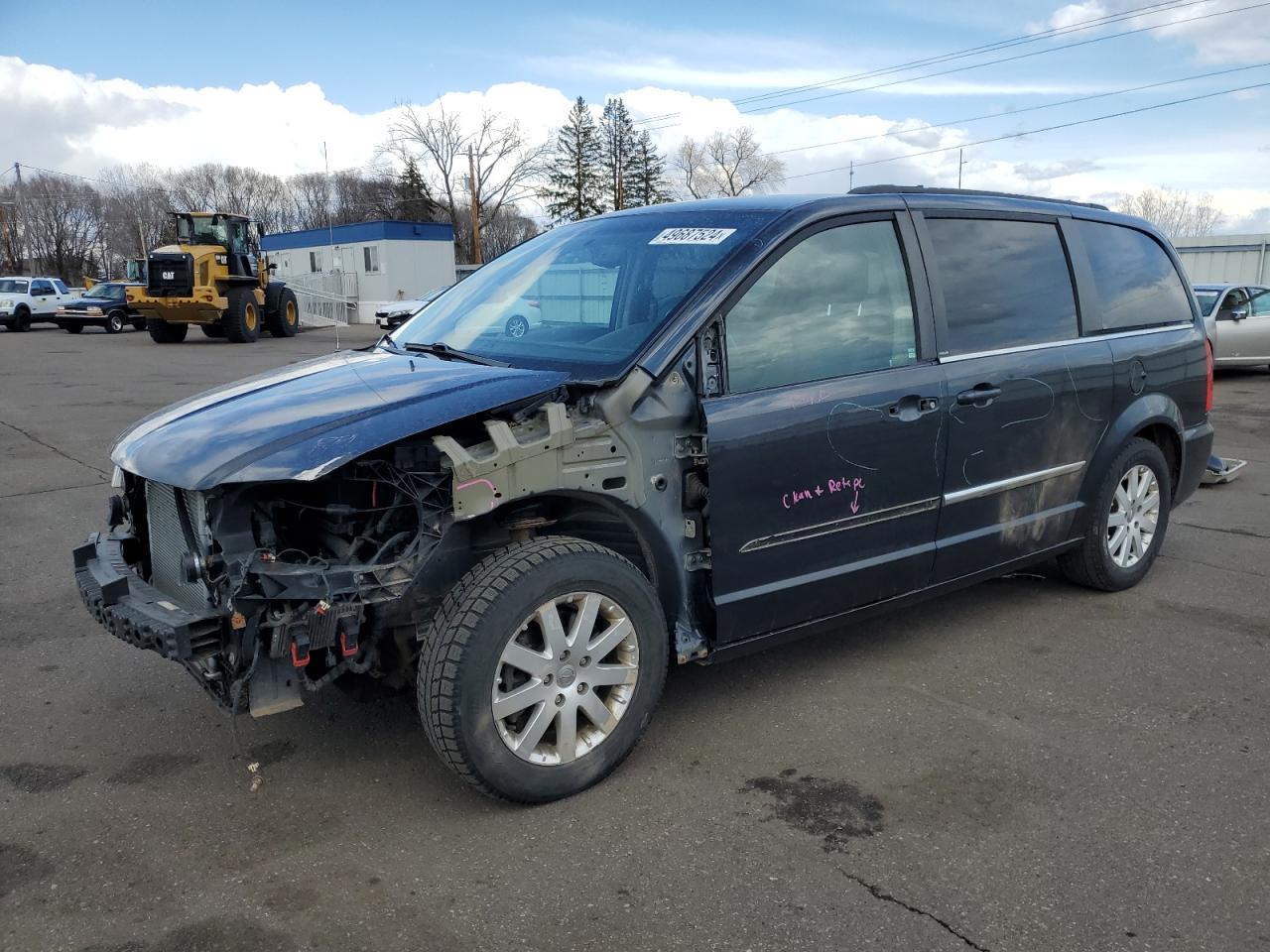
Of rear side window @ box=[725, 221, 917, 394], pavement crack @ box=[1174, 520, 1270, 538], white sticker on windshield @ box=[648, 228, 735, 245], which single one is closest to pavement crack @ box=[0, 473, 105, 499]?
white sticker on windshield @ box=[648, 228, 735, 245]

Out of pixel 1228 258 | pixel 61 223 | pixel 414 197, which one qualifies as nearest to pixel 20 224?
pixel 61 223

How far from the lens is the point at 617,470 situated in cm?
312

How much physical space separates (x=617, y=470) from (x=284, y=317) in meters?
27.6

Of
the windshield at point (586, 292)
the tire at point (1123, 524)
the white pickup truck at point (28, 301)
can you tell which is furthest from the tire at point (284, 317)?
the tire at point (1123, 524)

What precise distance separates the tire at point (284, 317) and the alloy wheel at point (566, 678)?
90.2 ft

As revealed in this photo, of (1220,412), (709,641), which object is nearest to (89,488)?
(709,641)

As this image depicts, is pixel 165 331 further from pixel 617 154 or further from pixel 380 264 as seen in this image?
pixel 617 154

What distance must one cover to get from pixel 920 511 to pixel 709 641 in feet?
3.40

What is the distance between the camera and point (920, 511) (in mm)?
3812

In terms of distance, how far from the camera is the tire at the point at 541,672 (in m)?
2.79

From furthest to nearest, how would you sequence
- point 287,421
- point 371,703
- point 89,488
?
point 89,488
point 371,703
point 287,421

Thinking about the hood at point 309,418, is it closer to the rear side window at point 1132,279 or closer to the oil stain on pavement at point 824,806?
the oil stain on pavement at point 824,806

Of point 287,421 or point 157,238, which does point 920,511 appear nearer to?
point 287,421

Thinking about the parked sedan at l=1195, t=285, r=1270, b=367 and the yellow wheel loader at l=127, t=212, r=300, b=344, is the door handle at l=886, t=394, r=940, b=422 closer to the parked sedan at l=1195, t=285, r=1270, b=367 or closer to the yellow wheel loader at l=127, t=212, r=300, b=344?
the parked sedan at l=1195, t=285, r=1270, b=367
